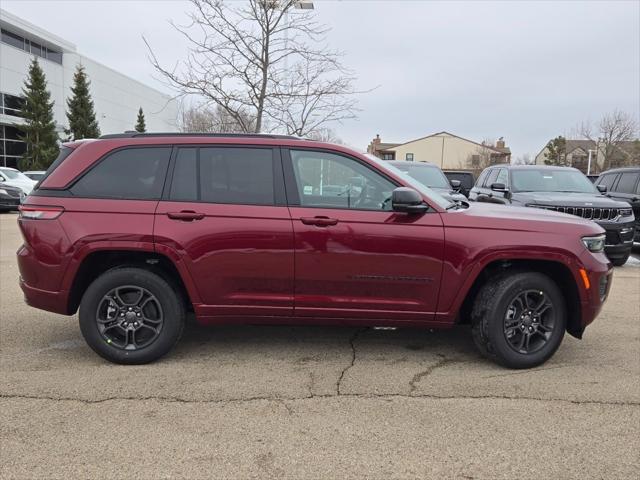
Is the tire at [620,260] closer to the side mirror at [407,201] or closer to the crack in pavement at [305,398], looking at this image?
the crack in pavement at [305,398]

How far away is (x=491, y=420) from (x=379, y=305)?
3.88 ft

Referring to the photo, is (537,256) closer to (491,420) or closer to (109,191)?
(491,420)

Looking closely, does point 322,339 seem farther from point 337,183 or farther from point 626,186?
point 626,186

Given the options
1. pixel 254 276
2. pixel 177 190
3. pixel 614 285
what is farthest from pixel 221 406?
pixel 614 285

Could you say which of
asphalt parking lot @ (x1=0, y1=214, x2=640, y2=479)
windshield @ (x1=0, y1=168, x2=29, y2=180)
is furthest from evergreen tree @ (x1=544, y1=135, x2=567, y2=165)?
asphalt parking lot @ (x1=0, y1=214, x2=640, y2=479)

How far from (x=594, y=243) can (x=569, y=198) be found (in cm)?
500

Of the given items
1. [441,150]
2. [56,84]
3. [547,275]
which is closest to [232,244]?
[547,275]

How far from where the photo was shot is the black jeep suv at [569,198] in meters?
8.36

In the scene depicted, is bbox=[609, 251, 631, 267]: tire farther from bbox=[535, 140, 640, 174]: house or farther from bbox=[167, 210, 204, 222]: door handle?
bbox=[535, 140, 640, 174]: house

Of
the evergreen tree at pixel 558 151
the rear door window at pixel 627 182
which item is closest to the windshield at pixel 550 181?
the rear door window at pixel 627 182

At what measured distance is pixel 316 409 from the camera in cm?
333

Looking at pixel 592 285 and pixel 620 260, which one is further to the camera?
pixel 620 260

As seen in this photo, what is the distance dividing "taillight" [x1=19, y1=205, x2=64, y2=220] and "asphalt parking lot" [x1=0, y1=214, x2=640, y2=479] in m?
1.20

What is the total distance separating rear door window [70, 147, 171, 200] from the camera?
3965mm
